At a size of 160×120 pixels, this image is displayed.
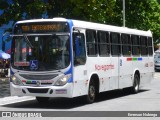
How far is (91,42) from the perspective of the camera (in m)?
15.6

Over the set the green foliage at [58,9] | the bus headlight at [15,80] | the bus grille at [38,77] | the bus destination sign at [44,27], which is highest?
the green foliage at [58,9]

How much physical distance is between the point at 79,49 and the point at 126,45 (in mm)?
4916

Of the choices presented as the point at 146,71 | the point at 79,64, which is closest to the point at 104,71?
the point at 79,64

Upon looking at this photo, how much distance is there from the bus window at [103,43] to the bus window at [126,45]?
5.58 ft

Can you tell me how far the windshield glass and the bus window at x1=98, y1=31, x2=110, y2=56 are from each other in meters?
2.52

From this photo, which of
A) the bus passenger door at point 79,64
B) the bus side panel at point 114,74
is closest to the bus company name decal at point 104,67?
the bus side panel at point 114,74

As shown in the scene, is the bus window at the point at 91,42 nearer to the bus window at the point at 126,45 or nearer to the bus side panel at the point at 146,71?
the bus window at the point at 126,45

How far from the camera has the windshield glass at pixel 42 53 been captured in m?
14.0

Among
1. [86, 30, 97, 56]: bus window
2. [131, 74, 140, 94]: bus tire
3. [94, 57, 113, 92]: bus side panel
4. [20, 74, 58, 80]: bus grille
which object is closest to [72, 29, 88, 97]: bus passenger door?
[86, 30, 97, 56]: bus window

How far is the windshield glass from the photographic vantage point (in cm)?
1401

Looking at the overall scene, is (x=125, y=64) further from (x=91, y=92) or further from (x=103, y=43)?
(x=91, y=92)

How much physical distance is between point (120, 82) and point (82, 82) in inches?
150

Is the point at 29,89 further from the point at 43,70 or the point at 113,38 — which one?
the point at 113,38

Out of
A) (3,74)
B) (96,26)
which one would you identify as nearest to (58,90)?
(96,26)
